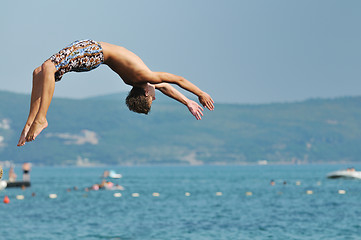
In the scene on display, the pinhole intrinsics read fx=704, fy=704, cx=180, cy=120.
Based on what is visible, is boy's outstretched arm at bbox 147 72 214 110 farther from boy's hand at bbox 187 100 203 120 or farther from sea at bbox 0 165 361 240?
sea at bbox 0 165 361 240

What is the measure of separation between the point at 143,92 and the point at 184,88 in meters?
0.56

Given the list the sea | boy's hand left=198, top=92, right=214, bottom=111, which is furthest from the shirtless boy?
the sea

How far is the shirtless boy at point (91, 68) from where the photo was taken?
8.80 meters

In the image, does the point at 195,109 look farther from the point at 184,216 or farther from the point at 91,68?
the point at 184,216

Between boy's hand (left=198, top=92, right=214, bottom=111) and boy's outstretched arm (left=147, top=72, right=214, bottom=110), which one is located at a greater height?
boy's outstretched arm (left=147, top=72, right=214, bottom=110)

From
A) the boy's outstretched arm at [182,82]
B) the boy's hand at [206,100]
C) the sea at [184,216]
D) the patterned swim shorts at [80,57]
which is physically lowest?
the sea at [184,216]

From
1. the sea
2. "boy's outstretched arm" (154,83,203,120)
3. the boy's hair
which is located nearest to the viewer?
the boy's hair

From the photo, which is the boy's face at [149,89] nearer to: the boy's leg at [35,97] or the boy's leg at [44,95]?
the boy's leg at [44,95]

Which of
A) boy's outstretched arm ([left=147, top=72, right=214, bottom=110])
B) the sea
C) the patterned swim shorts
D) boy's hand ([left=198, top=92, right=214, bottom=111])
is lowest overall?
the sea

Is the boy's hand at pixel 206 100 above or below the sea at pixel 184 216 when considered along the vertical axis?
above

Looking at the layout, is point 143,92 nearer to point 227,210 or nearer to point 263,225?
point 263,225

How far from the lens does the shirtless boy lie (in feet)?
28.9

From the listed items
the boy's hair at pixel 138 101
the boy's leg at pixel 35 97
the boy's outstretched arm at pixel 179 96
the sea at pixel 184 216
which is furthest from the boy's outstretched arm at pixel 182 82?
the sea at pixel 184 216

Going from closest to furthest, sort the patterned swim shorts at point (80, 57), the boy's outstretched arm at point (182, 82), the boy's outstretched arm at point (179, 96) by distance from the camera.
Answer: the patterned swim shorts at point (80, 57)
the boy's outstretched arm at point (182, 82)
the boy's outstretched arm at point (179, 96)
